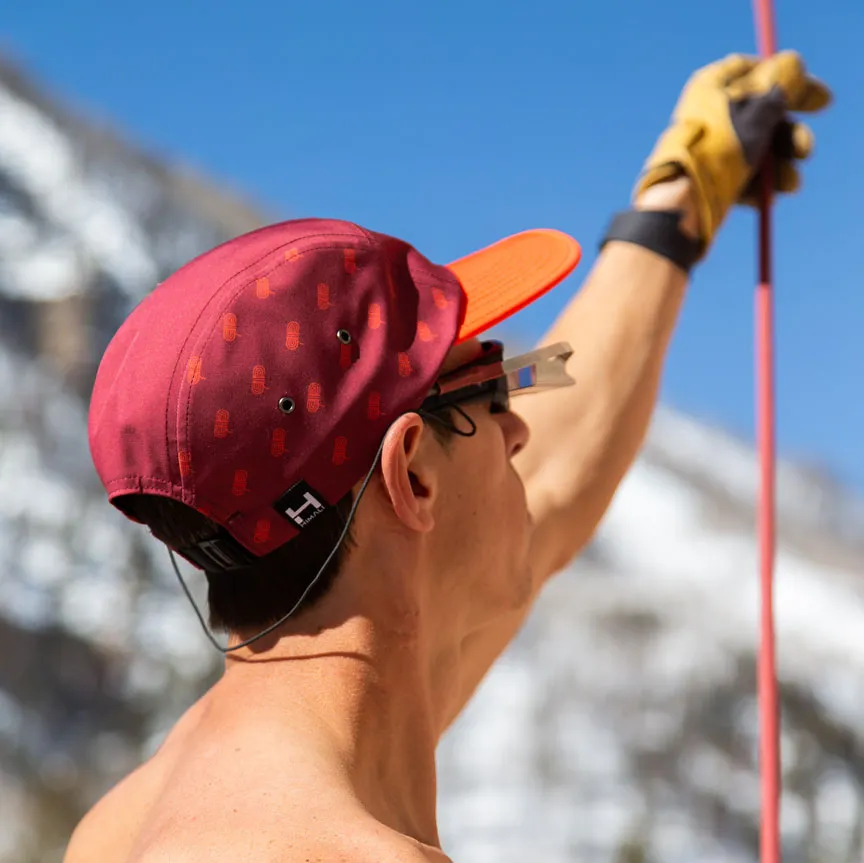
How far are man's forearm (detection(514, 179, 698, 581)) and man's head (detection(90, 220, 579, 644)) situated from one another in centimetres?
51

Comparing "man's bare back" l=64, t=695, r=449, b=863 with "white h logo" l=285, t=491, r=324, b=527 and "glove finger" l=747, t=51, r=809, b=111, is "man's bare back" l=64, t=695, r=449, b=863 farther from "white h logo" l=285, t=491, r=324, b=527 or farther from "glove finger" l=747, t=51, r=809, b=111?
"glove finger" l=747, t=51, r=809, b=111

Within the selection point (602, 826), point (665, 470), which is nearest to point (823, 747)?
point (602, 826)

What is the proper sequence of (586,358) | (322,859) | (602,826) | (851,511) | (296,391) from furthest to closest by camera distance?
(851,511), (602,826), (586,358), (296,391), (322,859)

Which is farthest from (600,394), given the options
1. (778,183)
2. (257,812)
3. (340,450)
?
(257,812)

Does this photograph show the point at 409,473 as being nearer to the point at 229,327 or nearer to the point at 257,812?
the point at 229,327

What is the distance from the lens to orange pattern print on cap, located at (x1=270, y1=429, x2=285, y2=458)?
1171 millimetres

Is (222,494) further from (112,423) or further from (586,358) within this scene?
(586,358)

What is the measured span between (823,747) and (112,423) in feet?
16.3

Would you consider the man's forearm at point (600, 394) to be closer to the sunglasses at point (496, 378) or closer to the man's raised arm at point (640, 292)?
the man's raised arm at point (640, 292)

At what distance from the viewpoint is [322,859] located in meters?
0.99

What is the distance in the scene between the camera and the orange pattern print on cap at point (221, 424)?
1.16 metres

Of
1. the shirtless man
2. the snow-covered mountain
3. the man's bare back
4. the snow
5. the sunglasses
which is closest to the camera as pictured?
the man's bare back

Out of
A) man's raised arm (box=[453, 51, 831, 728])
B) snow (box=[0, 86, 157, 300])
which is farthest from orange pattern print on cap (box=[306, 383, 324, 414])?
snow (box=[0, 86, 157, 300])

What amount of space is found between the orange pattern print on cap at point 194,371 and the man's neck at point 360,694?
0.26 meters
